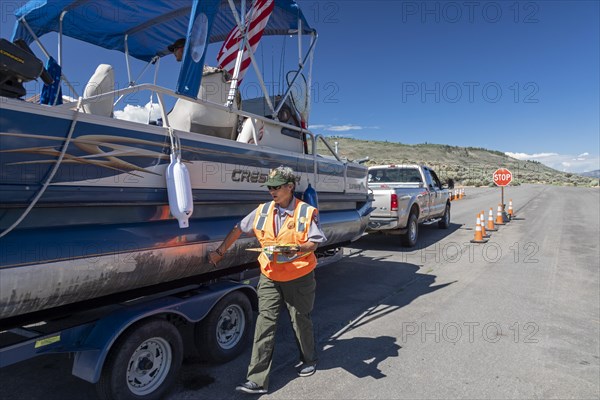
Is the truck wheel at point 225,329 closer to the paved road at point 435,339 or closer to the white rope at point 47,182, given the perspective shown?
the paved road at point 435,339

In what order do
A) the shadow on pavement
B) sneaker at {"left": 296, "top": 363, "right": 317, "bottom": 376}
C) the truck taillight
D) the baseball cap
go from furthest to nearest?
the truck taillight < the shadow on pavement < sneaker at {"left": 296, "top": 363, "right": 317, "bottom": 376} < the baseball cap

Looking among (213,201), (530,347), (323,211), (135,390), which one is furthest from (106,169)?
(530,347)

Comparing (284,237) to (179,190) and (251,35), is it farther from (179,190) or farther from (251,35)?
(251,35)

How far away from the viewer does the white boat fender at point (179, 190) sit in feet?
10.2

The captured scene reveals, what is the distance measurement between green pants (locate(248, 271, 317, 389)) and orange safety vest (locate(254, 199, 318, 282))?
0.08m

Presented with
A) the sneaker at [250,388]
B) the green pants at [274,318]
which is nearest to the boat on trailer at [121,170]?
the green pants at [274,318]

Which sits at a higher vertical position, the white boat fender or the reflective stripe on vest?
the white boat fender

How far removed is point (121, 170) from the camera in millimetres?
2871

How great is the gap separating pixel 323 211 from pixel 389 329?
5.64ft

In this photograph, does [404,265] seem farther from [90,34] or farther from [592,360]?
[90,34]

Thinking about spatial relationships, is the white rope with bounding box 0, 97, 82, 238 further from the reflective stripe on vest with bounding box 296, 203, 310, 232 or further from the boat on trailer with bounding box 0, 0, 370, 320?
the reflective stripe on vest with bounding box 296, 203, 310, 232

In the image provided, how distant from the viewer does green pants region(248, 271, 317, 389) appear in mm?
3254

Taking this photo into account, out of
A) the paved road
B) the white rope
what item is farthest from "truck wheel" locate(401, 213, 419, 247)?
the white rope

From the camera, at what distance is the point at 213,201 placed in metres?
3.64
